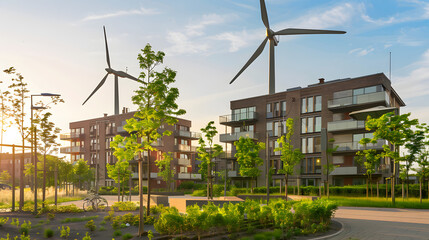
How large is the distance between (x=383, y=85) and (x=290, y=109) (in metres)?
12.2

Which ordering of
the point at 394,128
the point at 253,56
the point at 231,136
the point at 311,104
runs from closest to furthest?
the point at 394,128 < the point at 253,56 < the point at 311,104 < the point at 231,136

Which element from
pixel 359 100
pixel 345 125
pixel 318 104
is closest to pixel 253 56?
pixel 318 104

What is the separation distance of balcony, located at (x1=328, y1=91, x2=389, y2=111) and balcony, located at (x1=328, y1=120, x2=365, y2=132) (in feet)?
6.06

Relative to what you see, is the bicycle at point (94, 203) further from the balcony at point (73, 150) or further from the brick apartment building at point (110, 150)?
the balcony at point (73, 150)

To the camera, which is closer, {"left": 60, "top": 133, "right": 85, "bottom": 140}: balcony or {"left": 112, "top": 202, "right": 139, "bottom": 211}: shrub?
{"left": 112, "top": 202, "right": 139, "bottom": 211}: shrub

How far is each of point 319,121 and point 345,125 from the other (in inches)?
178

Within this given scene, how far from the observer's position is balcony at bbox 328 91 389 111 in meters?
42.0

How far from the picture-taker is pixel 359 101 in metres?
43.7

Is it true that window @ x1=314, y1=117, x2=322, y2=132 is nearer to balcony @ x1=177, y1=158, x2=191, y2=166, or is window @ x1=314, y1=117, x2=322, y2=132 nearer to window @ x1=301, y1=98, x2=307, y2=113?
window @ x1=301, y1=98, x2=307, y2=113

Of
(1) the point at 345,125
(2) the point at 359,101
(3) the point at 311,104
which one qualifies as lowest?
(1) the point at 345,125

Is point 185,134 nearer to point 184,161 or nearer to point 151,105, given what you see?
point 184,161

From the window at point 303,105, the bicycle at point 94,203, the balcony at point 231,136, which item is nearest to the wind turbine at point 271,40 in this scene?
the window at point 303,105

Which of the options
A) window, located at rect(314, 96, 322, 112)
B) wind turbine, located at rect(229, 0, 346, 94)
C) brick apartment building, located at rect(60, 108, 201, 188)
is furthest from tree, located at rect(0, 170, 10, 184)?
window, located at rect(314, 96, 322, 112)

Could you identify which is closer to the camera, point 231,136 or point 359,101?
point 359,101
